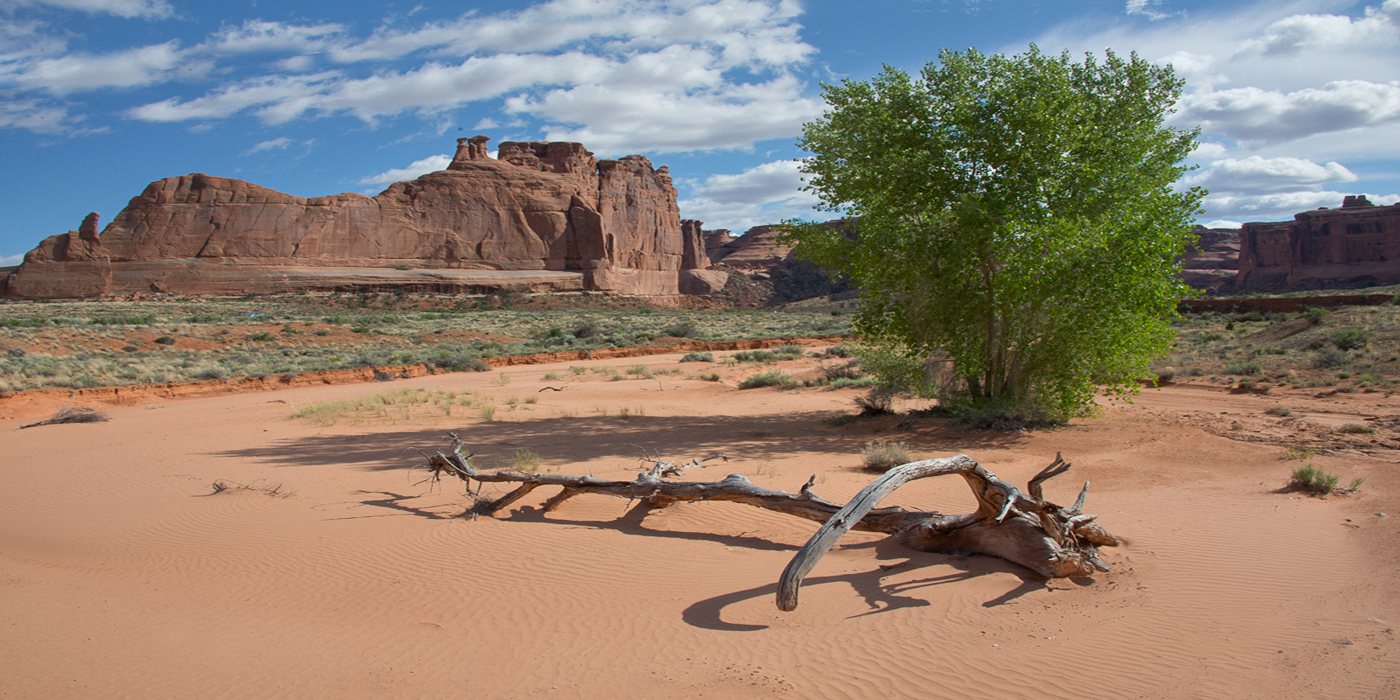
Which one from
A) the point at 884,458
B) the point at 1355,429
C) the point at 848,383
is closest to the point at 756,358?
the point at 848,383

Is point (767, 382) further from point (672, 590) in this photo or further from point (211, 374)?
point (211, 374)

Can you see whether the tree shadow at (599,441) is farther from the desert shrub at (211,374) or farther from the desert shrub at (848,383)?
the desert shrub at (211,374)

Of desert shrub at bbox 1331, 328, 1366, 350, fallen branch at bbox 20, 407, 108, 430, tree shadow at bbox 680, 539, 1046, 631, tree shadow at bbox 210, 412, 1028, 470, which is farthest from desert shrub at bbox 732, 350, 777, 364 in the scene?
tree shadow at bbox 680, 539, 1046, 631

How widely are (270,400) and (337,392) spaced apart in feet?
5.54

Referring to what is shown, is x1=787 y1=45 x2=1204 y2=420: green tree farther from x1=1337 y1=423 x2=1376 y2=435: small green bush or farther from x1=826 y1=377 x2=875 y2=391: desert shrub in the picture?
x1=826 y1=377 x2=875 y2=391: desert shrub

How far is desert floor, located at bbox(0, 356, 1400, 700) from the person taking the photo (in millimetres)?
3627

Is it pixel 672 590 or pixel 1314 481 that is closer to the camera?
pixel 672 590

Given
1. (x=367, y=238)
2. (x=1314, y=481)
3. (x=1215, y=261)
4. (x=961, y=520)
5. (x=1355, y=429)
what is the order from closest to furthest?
(x=961, y=520)
(x=1314, y=481)
(x=1355, y=429)
(x=367, y=238)
(x=1215, y=261)

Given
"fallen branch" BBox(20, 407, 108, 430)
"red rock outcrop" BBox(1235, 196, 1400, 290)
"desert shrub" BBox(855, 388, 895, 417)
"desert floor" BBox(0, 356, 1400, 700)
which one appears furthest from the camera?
"red rock outcrop" BBox(1235, 196, 1400, 290)

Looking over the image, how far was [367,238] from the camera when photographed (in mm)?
77375

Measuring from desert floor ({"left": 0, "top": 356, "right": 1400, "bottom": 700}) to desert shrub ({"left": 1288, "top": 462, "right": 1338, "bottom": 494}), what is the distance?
Answer: 0.74 ft

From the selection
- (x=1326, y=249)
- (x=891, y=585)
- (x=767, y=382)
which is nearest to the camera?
(x=891, y=585)

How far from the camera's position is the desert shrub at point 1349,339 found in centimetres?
1902

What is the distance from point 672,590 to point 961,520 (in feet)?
6.92
